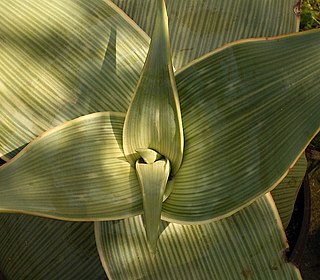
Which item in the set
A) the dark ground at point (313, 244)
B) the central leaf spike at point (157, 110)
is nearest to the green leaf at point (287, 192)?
the central leaf spike at point (157, 110)

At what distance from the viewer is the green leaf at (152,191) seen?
1.76 ft

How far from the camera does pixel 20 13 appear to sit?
65cm

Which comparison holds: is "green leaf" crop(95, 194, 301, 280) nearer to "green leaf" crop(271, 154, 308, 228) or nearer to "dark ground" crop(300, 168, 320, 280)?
"green leaf" crop(271, 154, 308, 228)

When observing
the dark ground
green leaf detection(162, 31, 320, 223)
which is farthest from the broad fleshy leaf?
the dark ground

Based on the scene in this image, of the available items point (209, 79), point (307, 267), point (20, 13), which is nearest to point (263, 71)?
point (209, 79)

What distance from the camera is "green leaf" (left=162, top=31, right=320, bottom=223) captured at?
0.56 metres

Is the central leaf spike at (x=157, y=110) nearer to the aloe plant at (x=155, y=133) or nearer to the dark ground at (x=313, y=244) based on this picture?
the aloe plant at (x=155, y=133)

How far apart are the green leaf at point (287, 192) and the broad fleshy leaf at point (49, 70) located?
0.31m

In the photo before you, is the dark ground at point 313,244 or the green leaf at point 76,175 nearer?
the green leaf at point 76,175

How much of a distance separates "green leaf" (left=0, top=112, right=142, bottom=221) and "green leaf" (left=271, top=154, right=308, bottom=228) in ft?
0.96

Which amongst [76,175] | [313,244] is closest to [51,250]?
[76,175]

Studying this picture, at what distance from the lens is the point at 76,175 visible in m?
0.58

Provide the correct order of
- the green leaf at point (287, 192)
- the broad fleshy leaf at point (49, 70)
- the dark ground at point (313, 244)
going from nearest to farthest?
the broad fleshy leaf at point (49, 70), the green leaf at point (287, 192), the dark ground at point (313, 244)

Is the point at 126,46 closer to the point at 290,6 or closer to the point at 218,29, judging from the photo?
the point at 218,29
